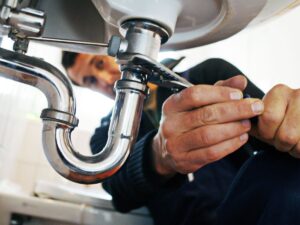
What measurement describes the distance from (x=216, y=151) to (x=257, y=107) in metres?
0.06

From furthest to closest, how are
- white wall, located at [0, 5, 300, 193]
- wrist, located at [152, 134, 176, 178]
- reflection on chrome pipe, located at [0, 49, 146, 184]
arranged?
white wall, located at [0, 5, 300, 193], wrist, located at [152, 134, 176, 178], reflection on chrome pipe, located at [0, 49, 146, 184]

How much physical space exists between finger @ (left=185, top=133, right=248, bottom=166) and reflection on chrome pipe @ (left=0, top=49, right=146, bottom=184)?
80mm

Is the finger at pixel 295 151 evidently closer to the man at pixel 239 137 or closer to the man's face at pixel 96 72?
the man at pixel 239 137

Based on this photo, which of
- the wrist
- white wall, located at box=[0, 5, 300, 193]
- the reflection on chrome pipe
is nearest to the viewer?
the reflection on chrome pipe

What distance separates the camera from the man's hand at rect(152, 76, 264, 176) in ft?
1.00

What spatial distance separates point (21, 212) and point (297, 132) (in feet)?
1.82

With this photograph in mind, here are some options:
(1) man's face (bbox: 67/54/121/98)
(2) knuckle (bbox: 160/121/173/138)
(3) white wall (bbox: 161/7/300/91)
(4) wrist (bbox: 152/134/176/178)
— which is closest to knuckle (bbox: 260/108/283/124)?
(2) knuckle (bbox: 160/121/173/138)

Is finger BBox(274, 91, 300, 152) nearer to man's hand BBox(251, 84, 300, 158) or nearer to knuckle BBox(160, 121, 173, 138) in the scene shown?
man's hand BBox(251, 84, 300, 158)

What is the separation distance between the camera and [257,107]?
0.29 m

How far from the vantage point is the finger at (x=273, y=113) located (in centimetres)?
29

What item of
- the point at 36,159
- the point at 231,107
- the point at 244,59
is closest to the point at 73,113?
the point at 231,107

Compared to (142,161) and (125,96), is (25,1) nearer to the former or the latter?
(125,96)

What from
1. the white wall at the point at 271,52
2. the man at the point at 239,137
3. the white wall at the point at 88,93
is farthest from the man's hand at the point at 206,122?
the white wall at the point at 271,52

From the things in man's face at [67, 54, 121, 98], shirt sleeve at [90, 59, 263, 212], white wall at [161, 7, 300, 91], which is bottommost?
shirt sleeve at [90, 59, 263, 212]
